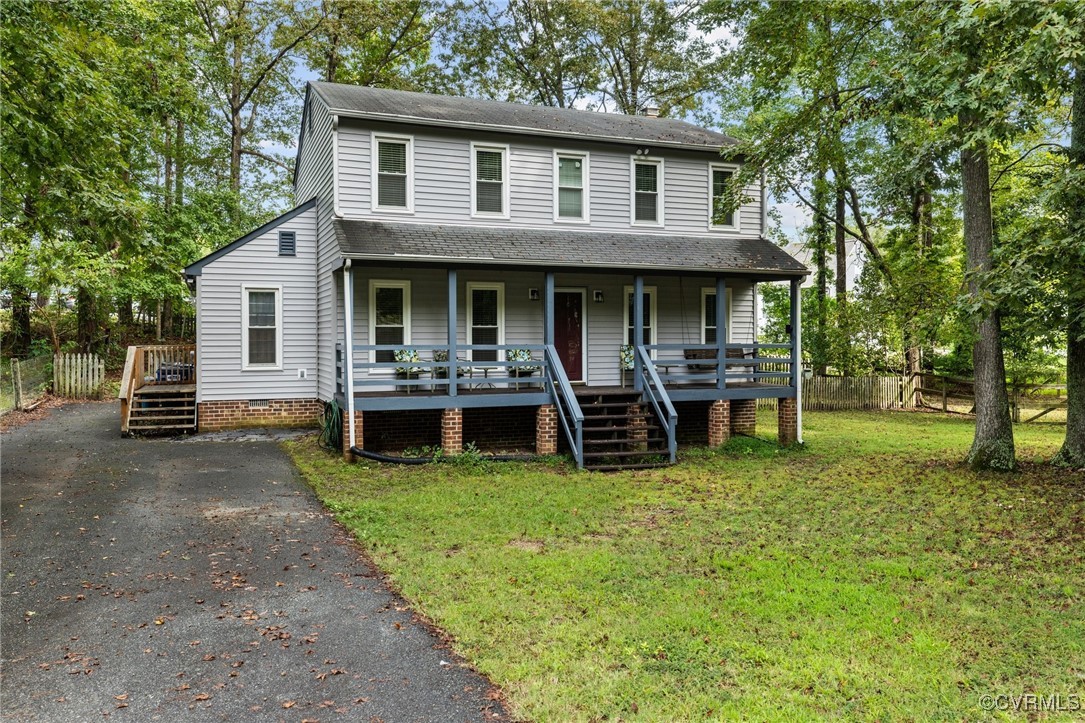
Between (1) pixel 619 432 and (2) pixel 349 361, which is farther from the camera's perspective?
(1) pixel 619 432

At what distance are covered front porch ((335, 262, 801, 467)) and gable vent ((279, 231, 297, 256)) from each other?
→ 2.67 m

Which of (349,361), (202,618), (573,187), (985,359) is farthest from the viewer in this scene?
(573,187)

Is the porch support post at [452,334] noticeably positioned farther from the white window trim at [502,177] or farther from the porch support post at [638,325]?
the porch support post at [638,325]

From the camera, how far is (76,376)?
A: 19.4m

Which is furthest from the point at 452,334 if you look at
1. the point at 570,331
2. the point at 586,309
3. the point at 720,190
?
the point at 720,190

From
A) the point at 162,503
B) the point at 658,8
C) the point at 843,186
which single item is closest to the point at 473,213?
the point at 162,503

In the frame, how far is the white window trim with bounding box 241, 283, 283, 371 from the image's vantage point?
13586mm

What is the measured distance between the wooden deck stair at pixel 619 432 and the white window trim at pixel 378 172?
4773 millimetres

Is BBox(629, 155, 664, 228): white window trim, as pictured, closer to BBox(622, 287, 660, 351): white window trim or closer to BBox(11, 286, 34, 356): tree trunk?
BBox(622, 287, 660, 351): white window trim

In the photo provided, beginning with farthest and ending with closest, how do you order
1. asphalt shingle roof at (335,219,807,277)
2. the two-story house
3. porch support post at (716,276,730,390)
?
porch support post at (716,276,730,390) < the two-story house < asphalt shingle roof at (335,219,807,277)

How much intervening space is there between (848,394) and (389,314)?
15442mm

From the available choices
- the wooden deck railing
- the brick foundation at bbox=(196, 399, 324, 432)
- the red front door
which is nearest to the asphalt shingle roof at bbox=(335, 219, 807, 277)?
the red front door

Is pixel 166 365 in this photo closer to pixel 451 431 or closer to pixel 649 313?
pixel 451 431

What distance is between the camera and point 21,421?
48.2ft
